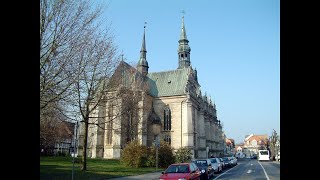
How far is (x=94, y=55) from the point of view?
17.6 meters

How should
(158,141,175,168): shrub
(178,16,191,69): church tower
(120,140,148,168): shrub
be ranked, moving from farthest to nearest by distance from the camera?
(178,16,191,69): church tower
(158,141,175,168): shrub
(120,140,148,168): shrub

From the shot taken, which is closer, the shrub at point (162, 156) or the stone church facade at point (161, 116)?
the shrub at point (162, 156)

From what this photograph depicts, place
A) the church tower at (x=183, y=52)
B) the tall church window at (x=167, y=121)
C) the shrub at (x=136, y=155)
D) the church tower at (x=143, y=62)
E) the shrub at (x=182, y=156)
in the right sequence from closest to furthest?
the shrub at (x=136, y=155) → the shrub at (x=182, y=156) → the tall church window at (x=167, y=121) → the church tower at (x=143, y=62) → the church tower at (x=183, y=52)

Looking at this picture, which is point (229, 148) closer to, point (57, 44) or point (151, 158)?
point (151, 158)

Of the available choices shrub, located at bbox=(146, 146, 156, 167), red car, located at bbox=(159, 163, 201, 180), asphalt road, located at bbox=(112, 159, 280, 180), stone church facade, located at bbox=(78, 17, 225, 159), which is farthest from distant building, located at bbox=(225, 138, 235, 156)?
red car, located at bbox=(159, 163, 201, 180)

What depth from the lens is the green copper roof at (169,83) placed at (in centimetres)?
6669

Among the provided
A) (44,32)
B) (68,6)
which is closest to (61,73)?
(44,32)

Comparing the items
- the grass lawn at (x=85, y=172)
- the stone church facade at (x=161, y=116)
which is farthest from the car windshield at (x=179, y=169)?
the stone church facade at (x=161, y=116)

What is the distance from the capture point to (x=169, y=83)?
6900 cm

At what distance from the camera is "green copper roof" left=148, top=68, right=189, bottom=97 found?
6669cm

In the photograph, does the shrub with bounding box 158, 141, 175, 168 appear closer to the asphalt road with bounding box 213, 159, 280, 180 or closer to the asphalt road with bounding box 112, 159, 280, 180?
the asphalt road with bounding box 112, 159, 280, 180

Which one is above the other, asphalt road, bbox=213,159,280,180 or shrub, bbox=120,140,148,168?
shrub, bbox=120,140,148,168

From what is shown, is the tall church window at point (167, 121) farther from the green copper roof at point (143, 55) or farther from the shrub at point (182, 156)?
the shrub at point (182, 156)
